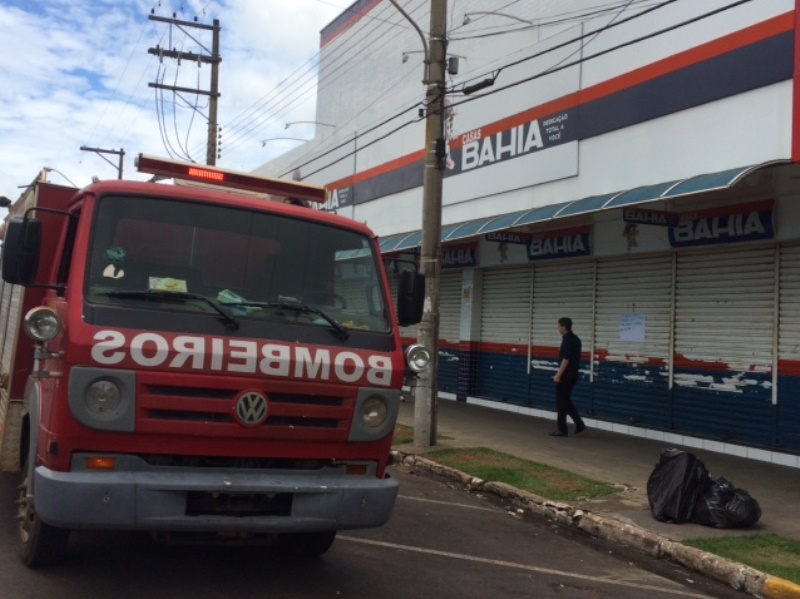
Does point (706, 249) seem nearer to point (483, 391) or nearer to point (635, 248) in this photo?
point (635, 248)

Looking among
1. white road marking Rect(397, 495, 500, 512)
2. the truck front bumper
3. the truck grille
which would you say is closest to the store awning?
white road marking Rect(397, 495, 500, 512)

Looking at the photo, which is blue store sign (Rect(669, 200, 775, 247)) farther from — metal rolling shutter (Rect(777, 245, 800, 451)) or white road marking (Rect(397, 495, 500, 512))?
white road marking (Rect(397, 495, 500, 512))

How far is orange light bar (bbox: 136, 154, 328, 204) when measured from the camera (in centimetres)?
585

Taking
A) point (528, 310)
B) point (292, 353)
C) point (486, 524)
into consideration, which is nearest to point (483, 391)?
point (528, 310)

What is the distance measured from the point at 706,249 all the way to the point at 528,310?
14.5 feet

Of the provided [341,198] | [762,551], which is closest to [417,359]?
[762,551]

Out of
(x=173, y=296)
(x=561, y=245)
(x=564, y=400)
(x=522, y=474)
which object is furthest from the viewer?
(x=561, y=245)

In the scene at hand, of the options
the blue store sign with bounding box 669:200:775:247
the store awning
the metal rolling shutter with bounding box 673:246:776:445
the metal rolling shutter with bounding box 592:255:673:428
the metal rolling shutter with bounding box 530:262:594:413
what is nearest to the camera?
the store awning

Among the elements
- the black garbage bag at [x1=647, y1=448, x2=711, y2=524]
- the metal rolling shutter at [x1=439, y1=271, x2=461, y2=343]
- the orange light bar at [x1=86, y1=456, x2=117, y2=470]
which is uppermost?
the metal rolling shutter at [x1=439, y1=271, x2=461, y2=343]

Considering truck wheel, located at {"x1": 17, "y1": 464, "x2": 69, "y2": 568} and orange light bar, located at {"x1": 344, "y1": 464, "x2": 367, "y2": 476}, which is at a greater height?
orange light bar, located at {"x1": 344, "y1": 464, "x2": 367, "y2": 476}

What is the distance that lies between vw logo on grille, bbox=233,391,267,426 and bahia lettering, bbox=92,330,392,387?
139mm

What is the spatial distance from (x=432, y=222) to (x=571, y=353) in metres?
2.96

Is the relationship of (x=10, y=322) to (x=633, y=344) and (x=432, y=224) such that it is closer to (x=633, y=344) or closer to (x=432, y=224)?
(x=432, y=224)

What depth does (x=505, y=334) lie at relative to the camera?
16.0 metres
